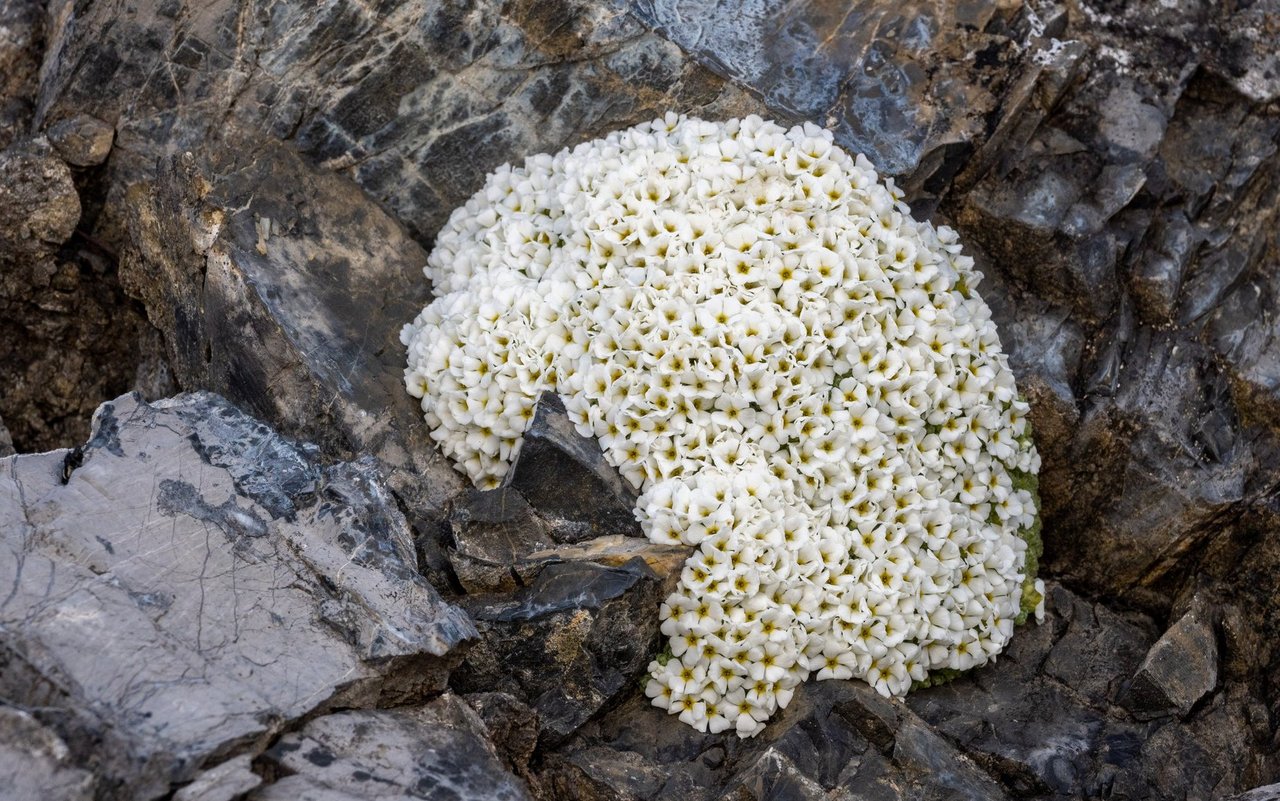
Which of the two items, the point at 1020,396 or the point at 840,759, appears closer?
the point at 840,759

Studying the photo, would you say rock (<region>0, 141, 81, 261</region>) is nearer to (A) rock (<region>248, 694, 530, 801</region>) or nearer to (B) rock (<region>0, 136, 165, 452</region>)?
(B) rock (<region>0, 136, 165, 452</region>)

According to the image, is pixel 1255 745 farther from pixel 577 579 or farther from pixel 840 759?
pixel 577 579

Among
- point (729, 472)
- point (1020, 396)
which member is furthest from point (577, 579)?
point (1020, 396)

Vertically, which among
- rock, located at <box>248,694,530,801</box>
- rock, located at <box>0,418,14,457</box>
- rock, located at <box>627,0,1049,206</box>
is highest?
rock, located at <box>627,0,1049,206</box>

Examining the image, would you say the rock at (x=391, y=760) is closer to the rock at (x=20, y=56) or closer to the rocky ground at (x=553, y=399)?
the rocky ground at (x=553, y=399)

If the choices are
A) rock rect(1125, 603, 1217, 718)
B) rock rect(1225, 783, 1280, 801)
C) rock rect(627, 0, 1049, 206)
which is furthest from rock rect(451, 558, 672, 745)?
rock rect(627, 0, 1049, 206)

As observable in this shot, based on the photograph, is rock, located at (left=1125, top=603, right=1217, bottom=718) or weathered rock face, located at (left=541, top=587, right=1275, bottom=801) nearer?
weathered rock face, located at (left=541, top=587, right=1275, bottom=801)

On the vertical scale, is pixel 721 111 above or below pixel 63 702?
above

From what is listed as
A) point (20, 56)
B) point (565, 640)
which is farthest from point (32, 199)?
point (565, 640)
